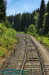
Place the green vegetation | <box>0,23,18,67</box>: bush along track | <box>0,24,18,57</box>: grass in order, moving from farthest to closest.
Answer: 1. the green vegetation
2. <box>0,24,18,57</box>: grass
3. <box>0,23,18,67</box>: bush along track

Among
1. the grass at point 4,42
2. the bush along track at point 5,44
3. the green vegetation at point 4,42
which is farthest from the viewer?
the green vegetation at point 4,42

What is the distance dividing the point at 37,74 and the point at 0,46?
15761 mm

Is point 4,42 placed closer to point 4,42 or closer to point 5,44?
point 4,42

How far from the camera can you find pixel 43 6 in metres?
96.9

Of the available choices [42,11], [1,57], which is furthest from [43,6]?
[1,57]

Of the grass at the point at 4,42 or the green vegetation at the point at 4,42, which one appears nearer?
the grass at the point at 4,42

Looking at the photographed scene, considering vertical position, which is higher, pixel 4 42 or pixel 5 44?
pixel 4 42

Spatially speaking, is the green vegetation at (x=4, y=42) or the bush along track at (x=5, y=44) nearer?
the bush along track at (x=5, y=44)

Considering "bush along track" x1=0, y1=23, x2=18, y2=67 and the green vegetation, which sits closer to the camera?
"bush along track" x1=0, y1=23, x2=18, y2=67

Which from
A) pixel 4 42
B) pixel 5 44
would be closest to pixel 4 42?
pixel 4 42

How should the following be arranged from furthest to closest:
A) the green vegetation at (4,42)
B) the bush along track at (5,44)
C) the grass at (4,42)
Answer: the green vegetation at (4,42), the grass at (4,42), the bush along track at (5,44)

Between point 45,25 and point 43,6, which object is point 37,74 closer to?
point 45,25

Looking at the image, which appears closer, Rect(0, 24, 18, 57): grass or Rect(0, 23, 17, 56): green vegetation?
Rect(0, 24, 18, 57): grass

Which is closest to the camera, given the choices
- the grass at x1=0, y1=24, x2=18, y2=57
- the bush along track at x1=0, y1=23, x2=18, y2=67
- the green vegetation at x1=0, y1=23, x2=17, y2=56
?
the bush along track at x1=0, y1=23, x2=18, y2=67
